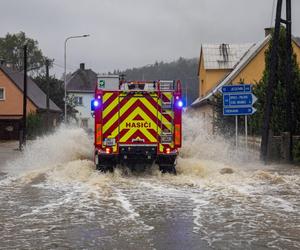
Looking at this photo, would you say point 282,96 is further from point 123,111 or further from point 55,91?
point 55,91

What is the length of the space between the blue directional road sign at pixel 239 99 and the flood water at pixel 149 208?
383cm

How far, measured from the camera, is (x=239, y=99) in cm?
2192

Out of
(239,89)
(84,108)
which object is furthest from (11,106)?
(239,89)

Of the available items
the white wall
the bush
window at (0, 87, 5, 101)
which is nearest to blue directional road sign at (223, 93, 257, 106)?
the bush

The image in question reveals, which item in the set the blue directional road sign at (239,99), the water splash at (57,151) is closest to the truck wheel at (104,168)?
the water splash at (57,151)

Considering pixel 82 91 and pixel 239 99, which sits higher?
Result: pixel 82 91

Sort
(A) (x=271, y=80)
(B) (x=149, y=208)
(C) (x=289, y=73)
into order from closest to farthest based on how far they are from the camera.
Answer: (B) (x=149, y=208) → (A) (x=271, y=80) → (C) (x=289, y=73)

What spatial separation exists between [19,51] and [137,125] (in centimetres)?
8859

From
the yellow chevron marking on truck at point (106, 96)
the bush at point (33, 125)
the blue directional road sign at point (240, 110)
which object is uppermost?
the yellow chevron marking on truck at point (106, 96)

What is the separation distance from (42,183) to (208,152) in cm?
752

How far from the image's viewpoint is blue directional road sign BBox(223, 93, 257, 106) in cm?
2169

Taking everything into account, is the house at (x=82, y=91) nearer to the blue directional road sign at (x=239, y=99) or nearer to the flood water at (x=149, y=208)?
the blue directional road sign at (x=239, y=99)

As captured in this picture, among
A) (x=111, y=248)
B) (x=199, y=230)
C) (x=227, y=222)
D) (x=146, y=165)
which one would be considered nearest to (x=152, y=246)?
(x=111, y=248)

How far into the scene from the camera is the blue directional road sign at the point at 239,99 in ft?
71.2
